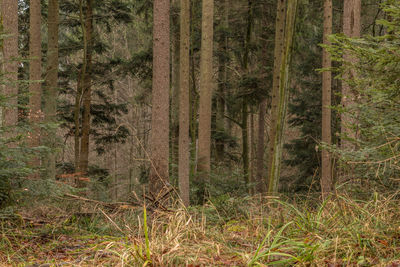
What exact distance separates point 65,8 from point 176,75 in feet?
17.8

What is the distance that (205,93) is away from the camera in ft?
44.3

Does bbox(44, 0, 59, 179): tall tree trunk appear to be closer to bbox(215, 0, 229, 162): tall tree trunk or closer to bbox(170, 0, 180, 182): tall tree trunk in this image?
bbox(170, 0, 180, 182): tall tree trunk

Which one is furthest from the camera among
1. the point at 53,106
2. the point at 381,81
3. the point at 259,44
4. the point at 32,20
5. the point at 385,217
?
the point at 259,44

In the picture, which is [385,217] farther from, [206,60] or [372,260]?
[206,60]

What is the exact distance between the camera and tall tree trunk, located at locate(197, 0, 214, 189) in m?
13.3

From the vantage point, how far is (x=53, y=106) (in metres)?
12.9

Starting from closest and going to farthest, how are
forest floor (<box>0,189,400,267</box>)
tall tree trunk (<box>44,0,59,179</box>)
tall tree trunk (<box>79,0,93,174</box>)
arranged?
forest floor (<box>0,189,400,267</box>) < tall tree trunk (<box>44,0,59,179</box>) < tall tree trunk (<box>79,0,93,174</box>)

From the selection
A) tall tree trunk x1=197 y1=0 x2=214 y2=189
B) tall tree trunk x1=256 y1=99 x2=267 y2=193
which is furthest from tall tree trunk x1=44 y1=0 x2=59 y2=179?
tall tree trunk x1=256 y1=99 x2=267 y2=193

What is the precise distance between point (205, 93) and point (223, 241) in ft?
32.5

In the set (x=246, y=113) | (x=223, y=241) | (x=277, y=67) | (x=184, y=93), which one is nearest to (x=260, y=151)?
(x=246, y=113)

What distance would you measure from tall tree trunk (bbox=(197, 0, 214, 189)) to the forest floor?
754cm

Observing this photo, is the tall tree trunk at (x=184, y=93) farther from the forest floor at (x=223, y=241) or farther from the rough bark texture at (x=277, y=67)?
the forest floor at (x=223, y=241)

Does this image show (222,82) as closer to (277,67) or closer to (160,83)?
(277,67)

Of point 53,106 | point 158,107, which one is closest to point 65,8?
point 53,106
